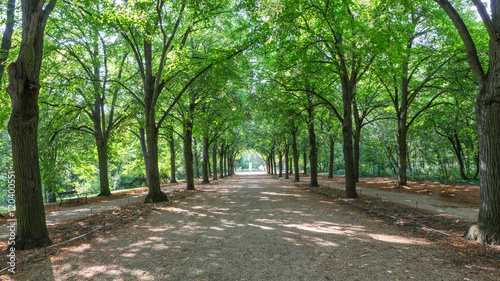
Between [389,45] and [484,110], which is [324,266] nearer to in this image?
[484,110]

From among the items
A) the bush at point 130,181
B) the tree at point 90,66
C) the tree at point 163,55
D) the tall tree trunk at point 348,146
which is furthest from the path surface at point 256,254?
the bush at point 130,181

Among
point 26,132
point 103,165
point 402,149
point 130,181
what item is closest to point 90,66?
point 103,165

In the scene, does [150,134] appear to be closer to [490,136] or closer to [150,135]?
[150,135]

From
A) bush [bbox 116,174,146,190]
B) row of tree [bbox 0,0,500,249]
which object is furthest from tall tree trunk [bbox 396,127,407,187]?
bush [bbox 116,174,146,190]

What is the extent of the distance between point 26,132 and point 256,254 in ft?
16.9

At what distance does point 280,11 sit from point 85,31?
1070 centimetres

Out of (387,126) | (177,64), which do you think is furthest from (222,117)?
A: (387,126)

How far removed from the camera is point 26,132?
521cm

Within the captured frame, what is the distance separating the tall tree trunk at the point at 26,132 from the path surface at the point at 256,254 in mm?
934

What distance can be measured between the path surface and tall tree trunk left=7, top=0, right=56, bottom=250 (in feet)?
3.07

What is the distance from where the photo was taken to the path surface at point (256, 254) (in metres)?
3.77

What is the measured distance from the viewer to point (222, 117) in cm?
1869

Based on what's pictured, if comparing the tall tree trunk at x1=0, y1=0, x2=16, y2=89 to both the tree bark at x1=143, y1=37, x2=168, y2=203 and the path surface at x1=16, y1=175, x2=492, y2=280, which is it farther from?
the path surface at x1=16, y1=175, x2=492, y2=280

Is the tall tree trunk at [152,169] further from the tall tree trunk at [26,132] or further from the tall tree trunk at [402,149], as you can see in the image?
the tall tree trunk at [402,149]
